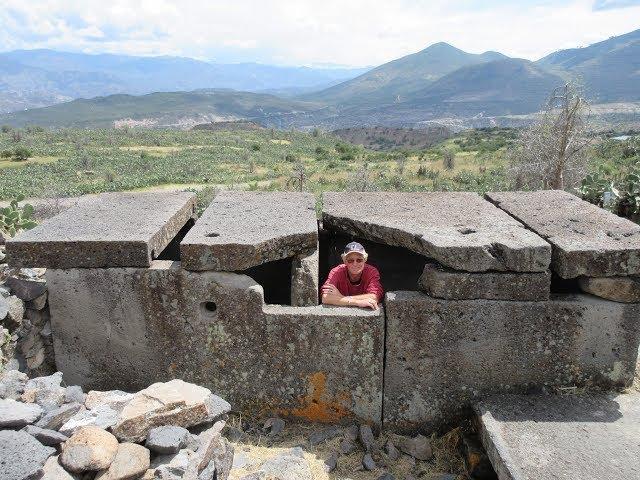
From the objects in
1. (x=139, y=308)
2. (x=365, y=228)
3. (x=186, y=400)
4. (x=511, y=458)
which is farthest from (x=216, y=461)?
(x=365, y=228)

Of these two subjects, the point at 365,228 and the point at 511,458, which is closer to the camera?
the point at 511,458

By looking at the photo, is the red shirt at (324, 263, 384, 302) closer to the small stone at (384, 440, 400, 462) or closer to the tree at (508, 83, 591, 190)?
the small stone at (384, 440, 400, 462)

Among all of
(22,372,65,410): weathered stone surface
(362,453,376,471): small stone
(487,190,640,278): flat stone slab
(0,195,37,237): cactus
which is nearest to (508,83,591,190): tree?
(487,190,640,278): flat stone slab

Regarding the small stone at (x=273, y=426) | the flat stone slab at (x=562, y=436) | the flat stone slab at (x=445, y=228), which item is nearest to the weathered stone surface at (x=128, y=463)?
the small stone at (x=273, y=426)

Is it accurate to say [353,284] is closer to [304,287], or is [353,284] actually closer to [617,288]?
[304,287]

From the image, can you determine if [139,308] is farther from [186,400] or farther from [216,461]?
[216,461]

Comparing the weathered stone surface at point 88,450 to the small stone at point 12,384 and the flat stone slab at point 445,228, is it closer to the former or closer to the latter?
the small stone at point 12,384

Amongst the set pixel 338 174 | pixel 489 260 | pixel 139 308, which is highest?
pixel 489 260

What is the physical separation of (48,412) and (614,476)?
362cm

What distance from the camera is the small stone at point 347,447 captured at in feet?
14.3

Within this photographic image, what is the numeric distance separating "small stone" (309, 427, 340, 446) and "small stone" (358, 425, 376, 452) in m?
0.20

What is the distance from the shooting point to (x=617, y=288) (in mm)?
4195

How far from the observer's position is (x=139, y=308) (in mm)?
4496

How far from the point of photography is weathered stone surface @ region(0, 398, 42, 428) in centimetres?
325
